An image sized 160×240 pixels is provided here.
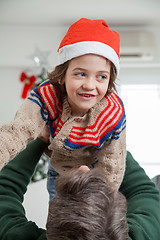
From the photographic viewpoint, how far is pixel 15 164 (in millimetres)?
734

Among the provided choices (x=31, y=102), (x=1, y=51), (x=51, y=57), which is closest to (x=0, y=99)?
(x=1, y=51)

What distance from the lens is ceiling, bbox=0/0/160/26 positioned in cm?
289

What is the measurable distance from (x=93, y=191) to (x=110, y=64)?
19.6 inches

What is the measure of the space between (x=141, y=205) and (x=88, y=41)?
443 millimetres

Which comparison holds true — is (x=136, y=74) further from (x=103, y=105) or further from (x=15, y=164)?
(x=15, y=164)

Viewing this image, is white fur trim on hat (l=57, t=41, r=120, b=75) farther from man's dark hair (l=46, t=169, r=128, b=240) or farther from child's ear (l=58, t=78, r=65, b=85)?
man's dark hair (l=46, t=169, r=128, b=240)

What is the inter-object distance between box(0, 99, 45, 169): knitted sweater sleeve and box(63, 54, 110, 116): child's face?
0.12 metres

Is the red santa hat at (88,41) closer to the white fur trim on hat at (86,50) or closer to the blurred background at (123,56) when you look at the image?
the white fur trim on hat at (86,50)

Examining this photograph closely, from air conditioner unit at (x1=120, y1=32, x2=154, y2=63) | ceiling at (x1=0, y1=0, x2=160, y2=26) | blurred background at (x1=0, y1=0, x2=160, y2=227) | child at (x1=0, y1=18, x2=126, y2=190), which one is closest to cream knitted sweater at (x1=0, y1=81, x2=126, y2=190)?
child at (x1=0, y1=18, x2=126, y2=190)

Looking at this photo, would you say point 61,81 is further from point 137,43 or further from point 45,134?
point 137,43

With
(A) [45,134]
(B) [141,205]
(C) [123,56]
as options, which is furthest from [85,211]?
(C) [123,56]

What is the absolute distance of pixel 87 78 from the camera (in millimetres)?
768

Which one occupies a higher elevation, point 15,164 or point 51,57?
point 51,57

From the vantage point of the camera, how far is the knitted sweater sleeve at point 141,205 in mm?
529
